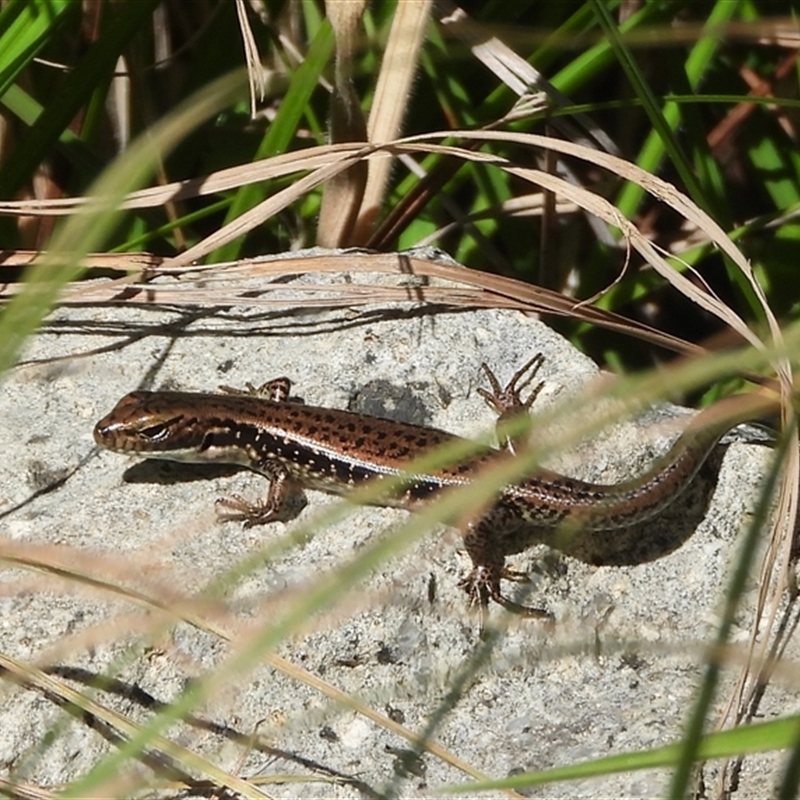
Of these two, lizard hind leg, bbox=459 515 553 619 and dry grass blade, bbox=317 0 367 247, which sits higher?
dry grass blade, bbox=317 0 367 247

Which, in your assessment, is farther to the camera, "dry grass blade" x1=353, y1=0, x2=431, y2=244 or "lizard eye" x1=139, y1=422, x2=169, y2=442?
"dry grass blade" x1=353, y1=0, x2=431, y2=244

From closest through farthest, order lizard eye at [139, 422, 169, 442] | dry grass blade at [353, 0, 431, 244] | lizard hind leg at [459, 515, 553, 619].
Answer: lizard hind leg at [459, 515, 553, 619], lizard eye at [139, 422, 169, 442], dry grass blade at [353, 0, 431, 244]

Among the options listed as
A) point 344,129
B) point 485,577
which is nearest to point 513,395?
point 485,577

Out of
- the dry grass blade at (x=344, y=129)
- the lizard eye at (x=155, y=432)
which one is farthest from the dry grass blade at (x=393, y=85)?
the lizard eye at (x=155, y=432)

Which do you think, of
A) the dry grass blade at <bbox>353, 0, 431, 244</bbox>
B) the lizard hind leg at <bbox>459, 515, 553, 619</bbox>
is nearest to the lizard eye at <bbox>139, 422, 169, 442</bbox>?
the lizard hind leg at <bbox>459, 515, 553, 619</bbox>

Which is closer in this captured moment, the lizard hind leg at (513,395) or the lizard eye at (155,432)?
the lizard eye at (155,432)

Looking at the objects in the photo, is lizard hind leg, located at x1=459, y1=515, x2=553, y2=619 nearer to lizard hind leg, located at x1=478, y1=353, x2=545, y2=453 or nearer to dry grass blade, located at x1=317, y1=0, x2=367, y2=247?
lizard hind leg, located at x1=478, y1=353, x2=545, y2=453

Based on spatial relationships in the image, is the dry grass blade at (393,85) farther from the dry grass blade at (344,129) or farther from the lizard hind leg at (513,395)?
the lizard hind leg at (513,395)

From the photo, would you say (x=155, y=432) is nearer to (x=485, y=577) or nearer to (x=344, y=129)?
(x=485, y=577)

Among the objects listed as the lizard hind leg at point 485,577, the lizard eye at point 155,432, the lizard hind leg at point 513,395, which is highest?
the lizard hind leg at point 513,395

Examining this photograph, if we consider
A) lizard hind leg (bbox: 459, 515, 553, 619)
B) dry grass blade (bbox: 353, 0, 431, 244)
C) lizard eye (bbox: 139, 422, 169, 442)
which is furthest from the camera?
dry grass blade (bbox: 353, 0, 431, 244)

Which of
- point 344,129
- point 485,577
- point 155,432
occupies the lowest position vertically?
point 485,577
